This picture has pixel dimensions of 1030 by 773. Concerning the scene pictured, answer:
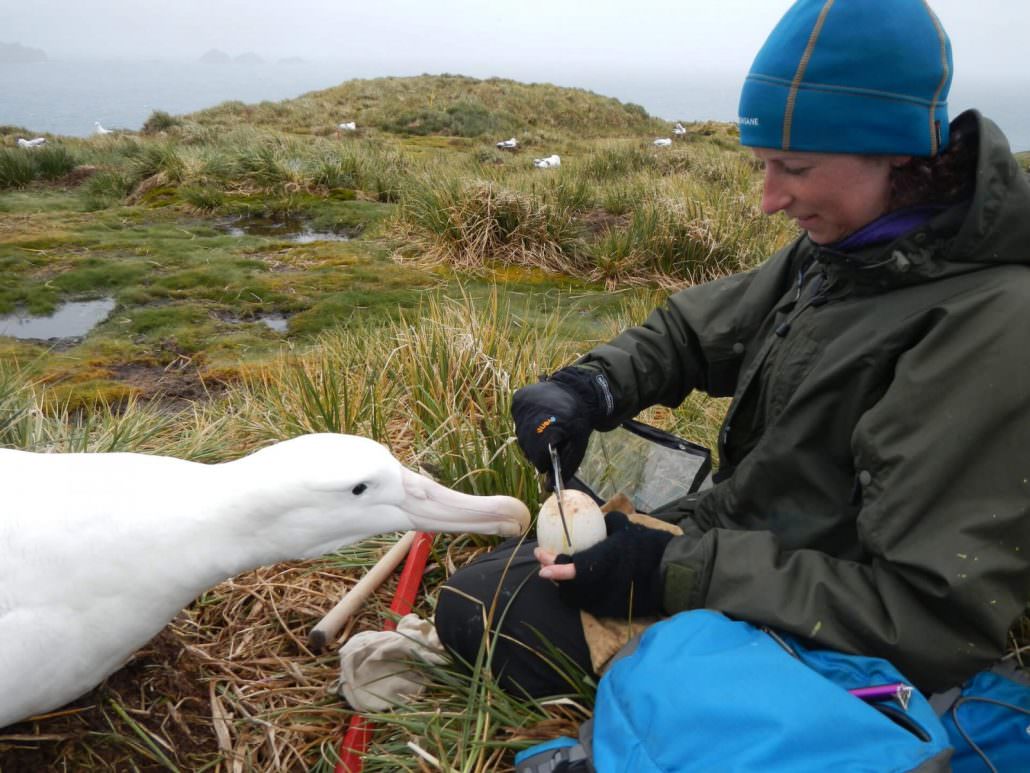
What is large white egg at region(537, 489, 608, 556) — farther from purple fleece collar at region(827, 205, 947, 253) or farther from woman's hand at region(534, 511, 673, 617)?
purple fleece collar at region(827, 205, 947, 253)

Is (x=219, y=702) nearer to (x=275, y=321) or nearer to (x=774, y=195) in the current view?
(x=774, y=195)

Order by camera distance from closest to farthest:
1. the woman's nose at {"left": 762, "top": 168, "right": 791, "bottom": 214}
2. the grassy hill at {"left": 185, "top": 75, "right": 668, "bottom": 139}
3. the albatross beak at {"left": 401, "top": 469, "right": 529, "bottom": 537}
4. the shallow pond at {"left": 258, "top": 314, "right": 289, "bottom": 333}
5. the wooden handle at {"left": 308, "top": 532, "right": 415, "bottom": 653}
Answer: the woman's nose at {"left": 762, "top": 168, "right": 791, "bottom": 214} < the albatross beak at {"left": 401, "top": 469, "right": 529, "bottom": 537} < the wooden handle at {"left": 308, "top": 532, "right": 415, "bottom": 653} < the shallow pond at {"left": 258, "top": 314, "right": 289, "bottom": 333} < the grassy hill at {"left": 185, "top": 75, "right": 668, "bottom": 139}

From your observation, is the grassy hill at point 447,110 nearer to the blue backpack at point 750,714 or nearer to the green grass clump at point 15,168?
the green grass clump at point 15,168

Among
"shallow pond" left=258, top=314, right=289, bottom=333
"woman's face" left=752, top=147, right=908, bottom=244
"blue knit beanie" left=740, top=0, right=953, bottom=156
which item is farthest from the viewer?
"shallow pond" left=258, top=314, right=289, bottom=333

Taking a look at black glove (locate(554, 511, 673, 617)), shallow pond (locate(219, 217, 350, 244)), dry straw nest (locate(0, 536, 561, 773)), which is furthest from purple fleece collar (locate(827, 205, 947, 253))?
shallow pond (locate(219, 217, 350, 244))

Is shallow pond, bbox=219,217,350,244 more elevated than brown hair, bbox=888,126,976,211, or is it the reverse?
brown hair, bbox=888,126,976,211

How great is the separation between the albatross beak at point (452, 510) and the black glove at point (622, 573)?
0.39m

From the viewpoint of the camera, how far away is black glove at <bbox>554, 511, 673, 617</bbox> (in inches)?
68.6

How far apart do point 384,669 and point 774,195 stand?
1604 millimetres

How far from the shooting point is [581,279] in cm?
695

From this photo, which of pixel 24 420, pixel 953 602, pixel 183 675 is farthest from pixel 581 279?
pixel 953 602

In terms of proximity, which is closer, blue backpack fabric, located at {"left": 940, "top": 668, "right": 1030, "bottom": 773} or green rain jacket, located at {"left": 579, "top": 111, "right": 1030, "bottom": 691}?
green rain jacket, located at {"left": 579, "top": 111, "right": 1030, "bottom": 691}

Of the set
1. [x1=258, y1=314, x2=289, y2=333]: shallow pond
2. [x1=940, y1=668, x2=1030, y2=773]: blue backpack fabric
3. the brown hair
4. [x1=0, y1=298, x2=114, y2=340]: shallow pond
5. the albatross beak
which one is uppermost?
the brown hair

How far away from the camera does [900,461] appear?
1.47 m
